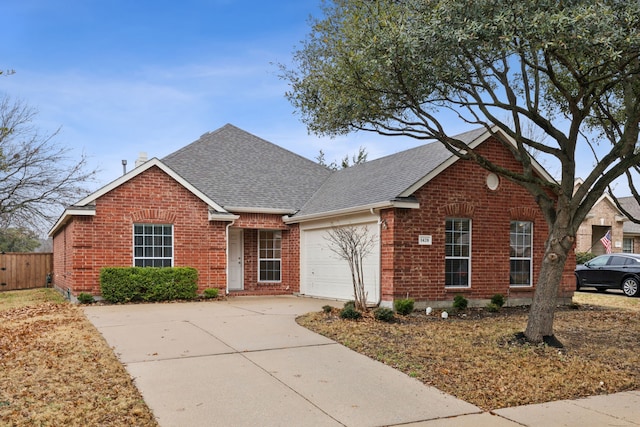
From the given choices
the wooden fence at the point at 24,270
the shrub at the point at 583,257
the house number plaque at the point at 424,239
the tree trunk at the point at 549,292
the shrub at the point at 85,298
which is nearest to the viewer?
the tree trunk at the point at 549,292

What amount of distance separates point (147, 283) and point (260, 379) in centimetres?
918

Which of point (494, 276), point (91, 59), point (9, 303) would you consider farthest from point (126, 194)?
point (494, 276)

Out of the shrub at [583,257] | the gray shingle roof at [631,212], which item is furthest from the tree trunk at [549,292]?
the gray shingle roof at [631,212]

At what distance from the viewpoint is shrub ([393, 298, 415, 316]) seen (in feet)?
40.6

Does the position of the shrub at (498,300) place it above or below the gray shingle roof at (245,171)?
below

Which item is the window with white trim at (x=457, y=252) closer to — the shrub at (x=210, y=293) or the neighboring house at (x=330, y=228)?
the neighboring house at (x=330, y=228)

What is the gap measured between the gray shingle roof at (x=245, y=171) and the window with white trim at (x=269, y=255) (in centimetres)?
124

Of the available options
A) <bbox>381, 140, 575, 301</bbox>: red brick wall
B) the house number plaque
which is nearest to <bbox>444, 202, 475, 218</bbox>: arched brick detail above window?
<bbox>381, 140, 575, 301</bbox>: red brick wall

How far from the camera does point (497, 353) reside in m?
8.21

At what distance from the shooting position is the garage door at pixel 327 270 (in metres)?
14.0

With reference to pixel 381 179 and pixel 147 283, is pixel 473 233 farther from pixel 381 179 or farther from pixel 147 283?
pixel 147 283

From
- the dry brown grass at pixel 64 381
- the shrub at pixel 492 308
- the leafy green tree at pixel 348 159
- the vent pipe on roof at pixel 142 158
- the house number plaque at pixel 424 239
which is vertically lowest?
the shrub at pixel 492 308

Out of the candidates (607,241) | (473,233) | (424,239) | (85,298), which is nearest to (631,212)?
(607,241)

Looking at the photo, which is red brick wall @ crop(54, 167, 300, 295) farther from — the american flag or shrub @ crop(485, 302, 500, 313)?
the american flag
